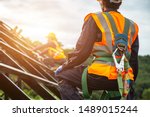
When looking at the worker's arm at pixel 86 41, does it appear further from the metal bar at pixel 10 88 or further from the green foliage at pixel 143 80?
the green foliage at pixel 143 80

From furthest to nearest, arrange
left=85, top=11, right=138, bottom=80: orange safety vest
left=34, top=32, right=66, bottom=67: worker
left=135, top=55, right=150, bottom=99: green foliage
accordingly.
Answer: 1. left=135, top=55, right=150, bottom=99: green foliage
2. left=34, top=32, right=66, bottom=67: worker
3. left=85, top=11, right=138, bottom=80: orange safety vest

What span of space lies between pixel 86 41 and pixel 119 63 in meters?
0.37

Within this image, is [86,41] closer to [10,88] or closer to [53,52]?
[10,88]

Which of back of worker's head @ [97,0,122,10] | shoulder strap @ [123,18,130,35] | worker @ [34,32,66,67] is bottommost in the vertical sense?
worker @ [34,32,66,67]

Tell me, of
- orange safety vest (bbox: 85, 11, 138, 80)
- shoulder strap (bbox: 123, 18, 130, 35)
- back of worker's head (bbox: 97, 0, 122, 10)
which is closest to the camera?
orange safety vest (bbox: 85, 11, 138, 80)

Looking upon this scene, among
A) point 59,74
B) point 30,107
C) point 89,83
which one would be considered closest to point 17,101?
point 30,107

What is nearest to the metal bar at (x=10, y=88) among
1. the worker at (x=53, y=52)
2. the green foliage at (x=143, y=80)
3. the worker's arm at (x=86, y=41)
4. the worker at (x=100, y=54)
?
the worker at (x=100, y=54)

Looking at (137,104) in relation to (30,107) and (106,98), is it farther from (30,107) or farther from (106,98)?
(30,107)

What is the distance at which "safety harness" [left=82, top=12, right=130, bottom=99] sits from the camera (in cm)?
405

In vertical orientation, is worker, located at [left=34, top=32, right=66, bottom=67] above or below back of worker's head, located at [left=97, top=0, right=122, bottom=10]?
below

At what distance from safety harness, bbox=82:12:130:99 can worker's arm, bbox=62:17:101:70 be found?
0.40 feet

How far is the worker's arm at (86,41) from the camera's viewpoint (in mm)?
4102

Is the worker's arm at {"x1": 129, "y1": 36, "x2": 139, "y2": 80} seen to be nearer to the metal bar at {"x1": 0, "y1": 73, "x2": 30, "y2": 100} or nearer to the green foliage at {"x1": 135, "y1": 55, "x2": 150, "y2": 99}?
the metal bar at {"x1": 0, "y1": 73, "x2": 30, "y2": 100}

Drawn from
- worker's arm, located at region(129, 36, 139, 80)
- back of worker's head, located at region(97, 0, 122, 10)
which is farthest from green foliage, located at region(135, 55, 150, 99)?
back of worker's head, located at region(97, 0, 122, 10)
